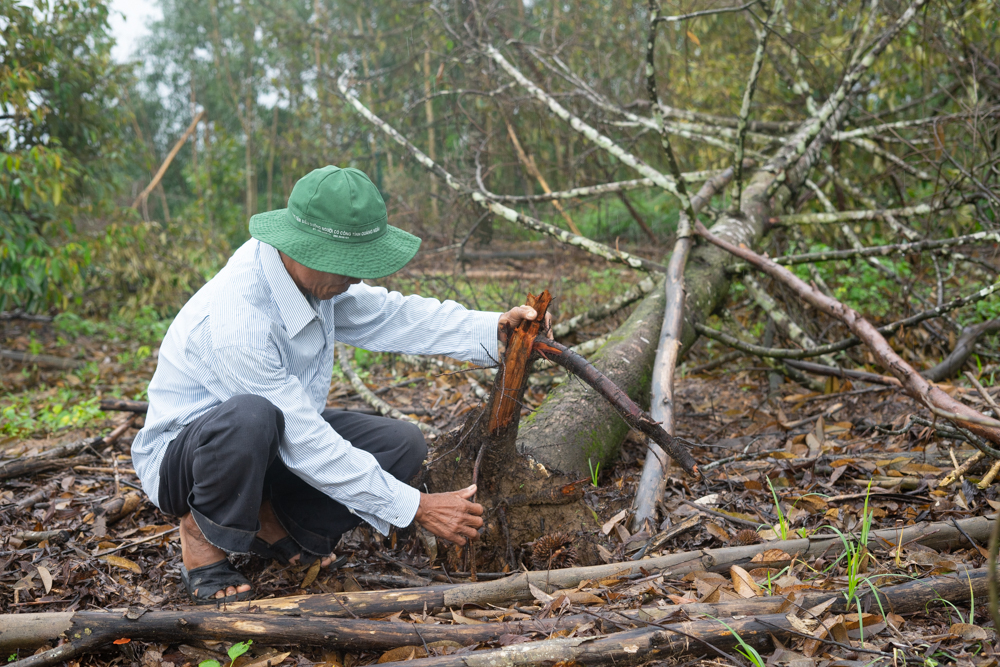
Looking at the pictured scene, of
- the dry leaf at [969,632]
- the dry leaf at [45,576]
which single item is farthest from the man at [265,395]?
the dry leaf at [969,632]

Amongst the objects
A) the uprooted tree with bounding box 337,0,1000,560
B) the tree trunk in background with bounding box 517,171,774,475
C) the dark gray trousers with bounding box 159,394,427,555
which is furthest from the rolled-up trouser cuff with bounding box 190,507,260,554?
the tree trunk in background with bounding box 517,171,774,475

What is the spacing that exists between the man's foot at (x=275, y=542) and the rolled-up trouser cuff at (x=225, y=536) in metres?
0.36

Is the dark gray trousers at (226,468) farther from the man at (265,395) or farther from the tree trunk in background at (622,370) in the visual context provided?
the tree trunk in background at (622,370)

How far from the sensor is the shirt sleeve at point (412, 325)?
2570 millimetres

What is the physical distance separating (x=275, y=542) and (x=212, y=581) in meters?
0.34

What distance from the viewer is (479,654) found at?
1698 millimetres

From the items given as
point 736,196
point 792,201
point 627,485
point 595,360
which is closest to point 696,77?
point 792,201

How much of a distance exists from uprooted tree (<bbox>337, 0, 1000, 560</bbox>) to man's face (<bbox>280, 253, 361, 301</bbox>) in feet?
2.35

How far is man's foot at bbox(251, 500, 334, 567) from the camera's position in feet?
8.23

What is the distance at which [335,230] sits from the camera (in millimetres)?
2111

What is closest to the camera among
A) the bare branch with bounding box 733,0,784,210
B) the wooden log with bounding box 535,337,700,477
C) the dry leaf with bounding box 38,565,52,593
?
the wooden log with bounding box 535,337,700,477

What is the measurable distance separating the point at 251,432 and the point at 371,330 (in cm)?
77

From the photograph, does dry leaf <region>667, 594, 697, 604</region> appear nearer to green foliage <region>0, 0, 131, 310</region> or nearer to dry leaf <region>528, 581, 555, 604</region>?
dry leaf <region>528, 581, 555, 604</region>

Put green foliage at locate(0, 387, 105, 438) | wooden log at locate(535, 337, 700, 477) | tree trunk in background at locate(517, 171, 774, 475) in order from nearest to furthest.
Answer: wooden log at locate(535, 337, 700, 477) → tree trunk in background at locate(517, 171, 774, 475) → green foliage at locate(0, 387, 105, 438)
